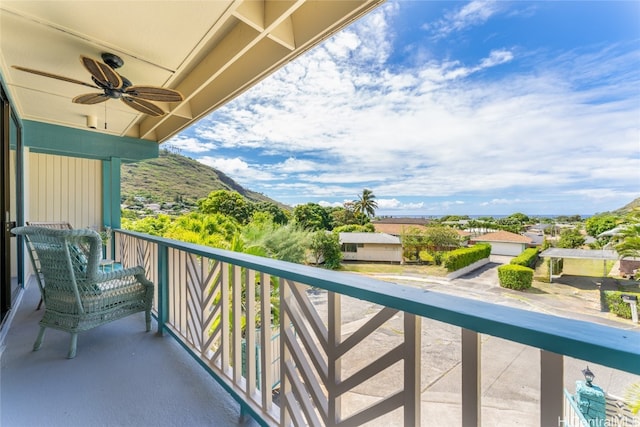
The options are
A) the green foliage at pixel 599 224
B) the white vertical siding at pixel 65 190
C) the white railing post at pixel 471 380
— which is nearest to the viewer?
the white railing post at pixel 471 380

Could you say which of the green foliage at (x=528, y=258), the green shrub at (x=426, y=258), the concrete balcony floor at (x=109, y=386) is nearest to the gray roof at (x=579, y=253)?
the green foliage at (x=528, y=258)

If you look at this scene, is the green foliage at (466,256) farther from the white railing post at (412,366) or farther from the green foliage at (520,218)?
the white railing post at (412,366)

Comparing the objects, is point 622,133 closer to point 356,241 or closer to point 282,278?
point 356,241

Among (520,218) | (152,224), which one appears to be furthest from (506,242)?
(152,224)

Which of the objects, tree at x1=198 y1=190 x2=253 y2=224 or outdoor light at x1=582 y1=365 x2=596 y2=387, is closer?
outdoor light at x1=582 y1=365 x2=596 y2=387

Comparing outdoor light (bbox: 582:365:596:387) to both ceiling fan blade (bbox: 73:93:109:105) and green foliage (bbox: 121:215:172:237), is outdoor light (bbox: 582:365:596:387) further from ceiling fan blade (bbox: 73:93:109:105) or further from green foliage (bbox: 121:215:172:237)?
green foliage (bbox: 121:215:172:237)

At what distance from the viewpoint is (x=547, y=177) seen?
16.6 metres

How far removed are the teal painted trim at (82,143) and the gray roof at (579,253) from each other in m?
9.26

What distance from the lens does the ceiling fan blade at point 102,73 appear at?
2.16m

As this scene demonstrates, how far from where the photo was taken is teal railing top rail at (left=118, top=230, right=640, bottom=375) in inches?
19.1

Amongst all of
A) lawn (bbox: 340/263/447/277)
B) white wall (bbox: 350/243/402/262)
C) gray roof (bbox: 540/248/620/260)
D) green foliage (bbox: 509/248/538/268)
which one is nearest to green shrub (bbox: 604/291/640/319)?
gray roof (bbox: 540/248/620/260)

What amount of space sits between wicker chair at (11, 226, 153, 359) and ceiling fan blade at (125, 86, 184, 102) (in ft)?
4.47

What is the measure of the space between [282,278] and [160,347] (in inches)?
63.9

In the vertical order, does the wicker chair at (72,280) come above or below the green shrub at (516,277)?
above
